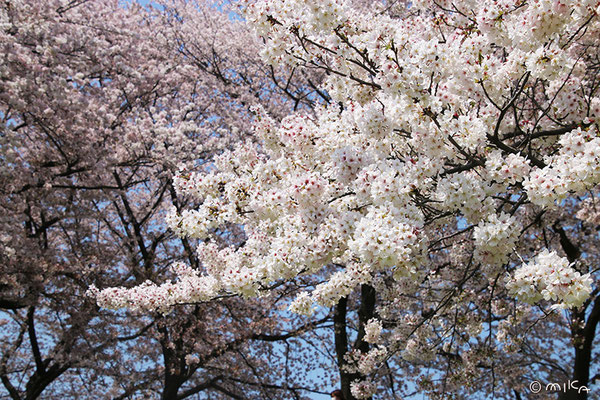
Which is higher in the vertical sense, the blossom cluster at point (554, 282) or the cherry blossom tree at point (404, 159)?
the cherry blossom tree at point (404, 159)

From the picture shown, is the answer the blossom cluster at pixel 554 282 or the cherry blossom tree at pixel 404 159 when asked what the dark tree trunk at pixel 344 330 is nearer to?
the cherry blossom tree at pixel 404 159

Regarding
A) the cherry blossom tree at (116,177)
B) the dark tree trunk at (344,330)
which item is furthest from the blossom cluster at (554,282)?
the dark tree trunk at (344,330)

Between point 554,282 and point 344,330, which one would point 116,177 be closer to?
point 344,330

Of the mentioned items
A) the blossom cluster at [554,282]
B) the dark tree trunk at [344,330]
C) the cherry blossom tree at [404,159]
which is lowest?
the blossom cluster at [554,282]

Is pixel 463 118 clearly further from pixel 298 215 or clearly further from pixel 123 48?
pixel 123 48

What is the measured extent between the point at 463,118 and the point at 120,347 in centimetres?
1101

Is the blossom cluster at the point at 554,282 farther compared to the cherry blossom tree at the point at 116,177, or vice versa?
the cherry blossom tree at the point at 116,177

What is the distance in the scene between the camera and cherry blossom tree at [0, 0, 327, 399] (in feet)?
30.2

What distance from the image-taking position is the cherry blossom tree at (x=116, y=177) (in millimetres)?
9203

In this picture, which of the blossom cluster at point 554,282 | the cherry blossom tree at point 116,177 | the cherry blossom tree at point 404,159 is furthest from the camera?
the cherry blossom tree at point 116,177

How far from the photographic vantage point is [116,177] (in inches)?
462

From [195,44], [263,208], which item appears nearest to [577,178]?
[263,208]

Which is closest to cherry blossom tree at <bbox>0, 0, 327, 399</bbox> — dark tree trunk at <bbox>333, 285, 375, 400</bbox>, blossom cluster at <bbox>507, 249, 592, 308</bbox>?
dark tree trunk at <bbox>333, 285, 375, 400</bbox>

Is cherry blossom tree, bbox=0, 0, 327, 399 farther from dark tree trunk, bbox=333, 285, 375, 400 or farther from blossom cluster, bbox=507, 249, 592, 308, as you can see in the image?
blossom cluster, bbox=507, 249, 592, 308
